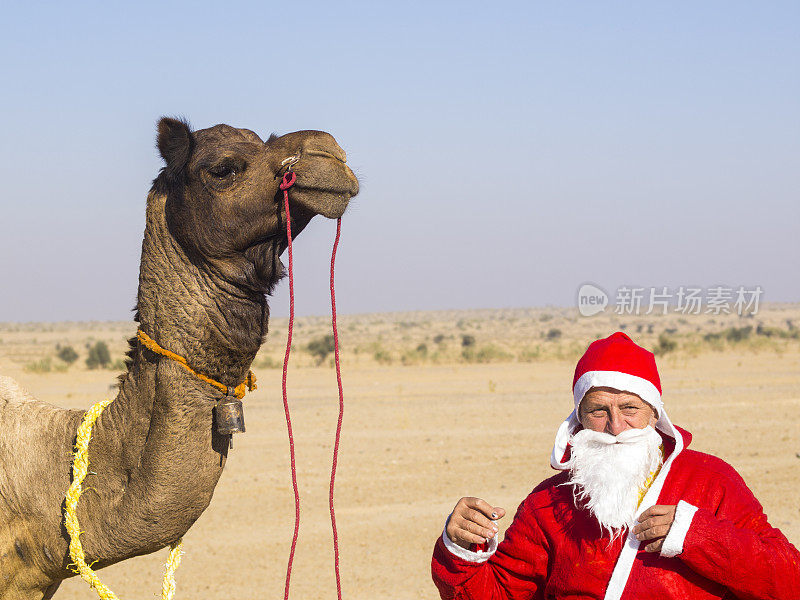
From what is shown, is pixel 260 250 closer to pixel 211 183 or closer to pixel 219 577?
pixel 211 183

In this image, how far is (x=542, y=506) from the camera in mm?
3842

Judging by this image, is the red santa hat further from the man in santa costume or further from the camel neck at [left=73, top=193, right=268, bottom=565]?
the camel neck at [left=73, top=193, right=268, bottom=565]

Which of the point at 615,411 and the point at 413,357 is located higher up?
the point at 615,411

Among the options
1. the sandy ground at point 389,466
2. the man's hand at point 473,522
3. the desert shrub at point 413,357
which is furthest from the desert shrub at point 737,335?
the man's hand at point 473,522

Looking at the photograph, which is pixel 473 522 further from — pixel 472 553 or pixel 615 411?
pixel 615 411

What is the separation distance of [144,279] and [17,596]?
1.40 meters

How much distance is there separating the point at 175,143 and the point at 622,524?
2.32 m

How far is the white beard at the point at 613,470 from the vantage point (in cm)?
361

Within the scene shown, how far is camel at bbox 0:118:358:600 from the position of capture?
3684 mm

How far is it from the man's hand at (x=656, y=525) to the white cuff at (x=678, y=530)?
27 mm

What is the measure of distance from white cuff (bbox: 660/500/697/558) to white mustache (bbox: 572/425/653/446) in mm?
546

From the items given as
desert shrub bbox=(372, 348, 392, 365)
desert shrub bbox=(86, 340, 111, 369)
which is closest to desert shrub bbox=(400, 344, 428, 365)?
desert shrub bbox=(372, 348, 392, 365)

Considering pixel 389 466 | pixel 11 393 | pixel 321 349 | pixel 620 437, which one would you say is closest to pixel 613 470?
pixel 620 437

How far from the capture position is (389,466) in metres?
14.1
